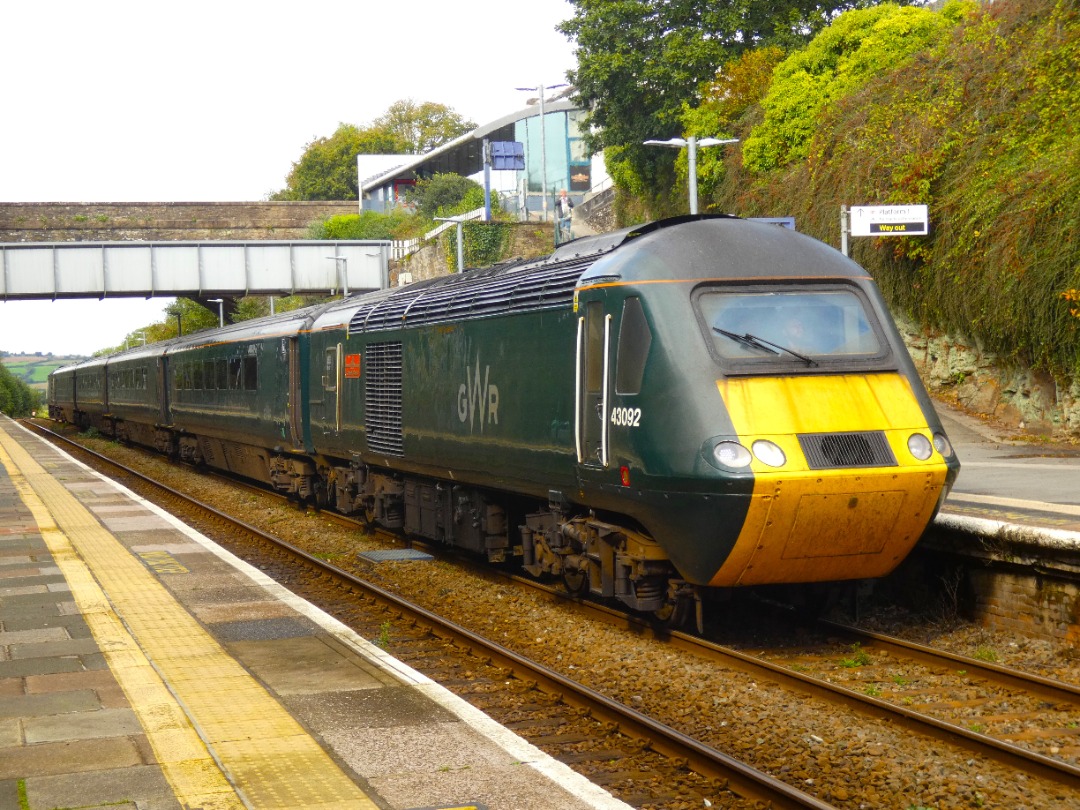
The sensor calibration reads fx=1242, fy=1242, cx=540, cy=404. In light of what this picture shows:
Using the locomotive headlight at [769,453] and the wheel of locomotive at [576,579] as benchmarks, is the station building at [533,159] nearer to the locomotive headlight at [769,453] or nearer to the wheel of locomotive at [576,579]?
the wheel of locomotive at [576,579]

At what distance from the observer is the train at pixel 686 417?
8344 millimetres

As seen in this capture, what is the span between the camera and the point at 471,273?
551 inches

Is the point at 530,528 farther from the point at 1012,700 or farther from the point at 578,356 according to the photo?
the point at 1012,700

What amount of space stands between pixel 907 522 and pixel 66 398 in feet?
177

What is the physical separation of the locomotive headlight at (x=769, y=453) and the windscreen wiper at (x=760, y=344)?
77 centimetres

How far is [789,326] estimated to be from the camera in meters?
8.90

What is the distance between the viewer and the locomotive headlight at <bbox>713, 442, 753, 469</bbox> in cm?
818

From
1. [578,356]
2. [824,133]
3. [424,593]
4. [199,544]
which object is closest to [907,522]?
[578,356]

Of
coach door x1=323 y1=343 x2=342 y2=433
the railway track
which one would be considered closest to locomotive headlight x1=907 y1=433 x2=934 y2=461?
the railway track

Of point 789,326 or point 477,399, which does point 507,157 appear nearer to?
point 477,399

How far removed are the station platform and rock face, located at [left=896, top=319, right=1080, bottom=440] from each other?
12797 millimetres

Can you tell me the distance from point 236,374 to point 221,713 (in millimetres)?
15195

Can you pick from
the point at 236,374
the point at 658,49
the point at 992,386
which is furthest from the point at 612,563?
the point at 658,49

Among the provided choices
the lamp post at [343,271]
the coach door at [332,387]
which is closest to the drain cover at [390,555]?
the coach door at [332,387]
